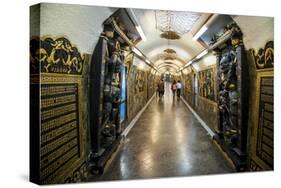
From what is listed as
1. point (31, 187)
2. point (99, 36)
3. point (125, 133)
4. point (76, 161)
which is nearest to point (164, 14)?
point (99, 36)

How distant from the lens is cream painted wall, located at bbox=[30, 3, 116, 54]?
9.04 ft

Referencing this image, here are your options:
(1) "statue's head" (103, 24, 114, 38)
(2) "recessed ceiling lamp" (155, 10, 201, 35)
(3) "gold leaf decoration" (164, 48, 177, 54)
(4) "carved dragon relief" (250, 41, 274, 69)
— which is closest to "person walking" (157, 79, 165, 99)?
(3) "gold leaf decoration" (164, 48, 177, 54)

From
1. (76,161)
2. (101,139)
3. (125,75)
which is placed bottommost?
(76,161)

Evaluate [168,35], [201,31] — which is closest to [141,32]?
[168,35]

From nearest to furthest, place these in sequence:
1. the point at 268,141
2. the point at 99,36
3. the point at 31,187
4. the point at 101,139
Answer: the point at 31,187
the point at 99,36
the point at 101,139
the point at 268,141

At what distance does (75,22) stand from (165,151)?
7.36 feet

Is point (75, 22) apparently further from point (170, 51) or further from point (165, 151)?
point (165, 151)

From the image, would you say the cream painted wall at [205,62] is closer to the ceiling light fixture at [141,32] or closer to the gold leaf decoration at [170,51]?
the gold leaf decoration at [170,51]

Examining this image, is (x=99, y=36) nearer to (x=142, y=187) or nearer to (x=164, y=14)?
(x=164, y=14)

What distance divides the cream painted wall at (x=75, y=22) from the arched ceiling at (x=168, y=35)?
0.62m

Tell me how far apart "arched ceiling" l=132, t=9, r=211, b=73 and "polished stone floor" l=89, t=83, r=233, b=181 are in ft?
2.59

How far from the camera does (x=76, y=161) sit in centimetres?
304

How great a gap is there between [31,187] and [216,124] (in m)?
2.88

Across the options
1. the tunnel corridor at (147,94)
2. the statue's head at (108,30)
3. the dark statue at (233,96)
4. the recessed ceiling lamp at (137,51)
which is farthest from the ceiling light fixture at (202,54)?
the statue's head at (108,30)
